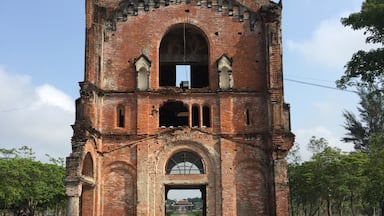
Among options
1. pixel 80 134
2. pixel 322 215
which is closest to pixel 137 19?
pixel 80 134

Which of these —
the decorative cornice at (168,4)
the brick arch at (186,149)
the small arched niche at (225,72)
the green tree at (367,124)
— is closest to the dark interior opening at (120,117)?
the brick arch at (186,149)

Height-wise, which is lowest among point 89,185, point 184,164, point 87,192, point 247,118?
point 87,192

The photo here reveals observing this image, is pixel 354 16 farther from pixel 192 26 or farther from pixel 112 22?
pixel 112 22

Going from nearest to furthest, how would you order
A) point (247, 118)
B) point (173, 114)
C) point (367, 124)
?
point (247, 118) < point (173, 114) < point (367, 124)

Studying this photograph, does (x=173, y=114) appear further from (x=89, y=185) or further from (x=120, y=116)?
(x=89, y=185)

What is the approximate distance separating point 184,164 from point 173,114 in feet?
15.6

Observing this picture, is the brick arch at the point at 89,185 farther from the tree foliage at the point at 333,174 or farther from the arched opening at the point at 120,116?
the tree foliage at the point at 333,174

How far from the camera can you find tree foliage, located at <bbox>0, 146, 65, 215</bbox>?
124 feet

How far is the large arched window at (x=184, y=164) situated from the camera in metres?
24.7

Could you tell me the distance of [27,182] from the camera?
39.3 m

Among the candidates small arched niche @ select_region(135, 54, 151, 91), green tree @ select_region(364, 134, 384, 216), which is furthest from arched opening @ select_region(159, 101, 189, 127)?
green tree @ select_region(364, 134, 384, 216)

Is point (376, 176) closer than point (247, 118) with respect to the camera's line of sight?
No

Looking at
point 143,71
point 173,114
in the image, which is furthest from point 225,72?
point 173,114

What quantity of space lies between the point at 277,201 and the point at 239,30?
885 cm
